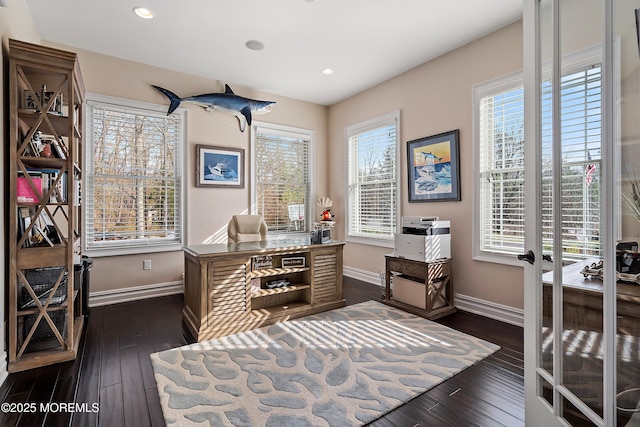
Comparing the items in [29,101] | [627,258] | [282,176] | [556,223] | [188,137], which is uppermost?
[188,137]

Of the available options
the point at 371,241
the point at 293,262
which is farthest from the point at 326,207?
the point at 293,262

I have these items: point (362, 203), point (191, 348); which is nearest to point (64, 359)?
point (191, 348)

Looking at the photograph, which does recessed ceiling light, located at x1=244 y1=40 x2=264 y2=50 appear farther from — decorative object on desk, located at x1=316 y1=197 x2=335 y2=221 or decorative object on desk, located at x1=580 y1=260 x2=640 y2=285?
decorative object on desk, located at x1=580 y1=260 x2=640 y2=285

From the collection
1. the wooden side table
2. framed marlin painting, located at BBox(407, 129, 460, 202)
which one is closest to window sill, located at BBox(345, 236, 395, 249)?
framed marlin painting, located at BBox(407, 129, 460, 202)

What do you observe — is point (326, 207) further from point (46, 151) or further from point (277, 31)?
point (46, 151)

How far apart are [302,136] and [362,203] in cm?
153

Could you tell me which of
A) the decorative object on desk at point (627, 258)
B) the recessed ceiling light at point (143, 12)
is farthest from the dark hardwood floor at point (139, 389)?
the recessed ceiling light at point (143, 12)

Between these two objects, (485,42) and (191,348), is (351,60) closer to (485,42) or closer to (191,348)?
(485,42)

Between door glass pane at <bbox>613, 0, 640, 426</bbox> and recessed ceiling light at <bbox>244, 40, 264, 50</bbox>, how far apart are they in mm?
3132

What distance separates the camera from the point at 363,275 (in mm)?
4777

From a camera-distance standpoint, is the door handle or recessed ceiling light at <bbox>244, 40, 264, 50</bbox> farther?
recessed ceiling light at <bbox>244, 40, 264, 50</bbox>

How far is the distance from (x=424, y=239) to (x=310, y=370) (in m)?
1.76

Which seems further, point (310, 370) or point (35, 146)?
point (35, 146)

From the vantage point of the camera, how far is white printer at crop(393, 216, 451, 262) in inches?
126
